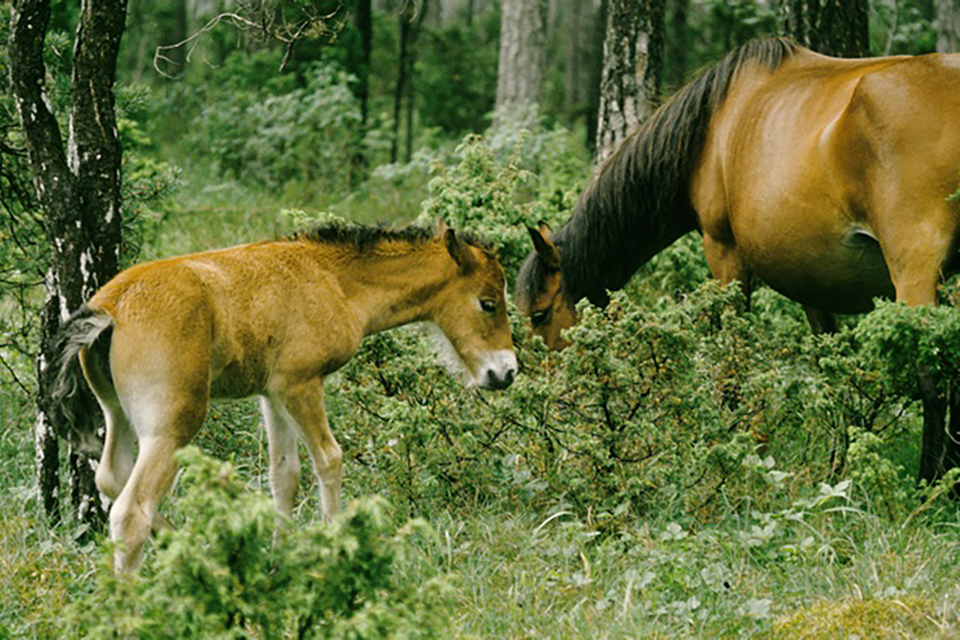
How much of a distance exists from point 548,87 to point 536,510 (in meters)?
23.5

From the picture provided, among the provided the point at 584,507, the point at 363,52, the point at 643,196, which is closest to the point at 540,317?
the point at 643,196

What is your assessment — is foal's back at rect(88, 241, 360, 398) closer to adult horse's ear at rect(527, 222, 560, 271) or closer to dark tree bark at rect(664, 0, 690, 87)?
adult horse's ear at rect(527, 222, 560, 271)

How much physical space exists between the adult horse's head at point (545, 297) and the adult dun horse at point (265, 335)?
144 centimetres

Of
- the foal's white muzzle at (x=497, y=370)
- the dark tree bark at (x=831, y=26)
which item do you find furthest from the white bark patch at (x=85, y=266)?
the dark tree bark at (x=831, y=26)

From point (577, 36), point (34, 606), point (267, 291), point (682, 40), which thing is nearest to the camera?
point (34, 606)

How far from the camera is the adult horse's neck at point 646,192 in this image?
692 cm

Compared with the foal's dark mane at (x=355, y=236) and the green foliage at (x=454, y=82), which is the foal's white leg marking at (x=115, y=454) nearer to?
the foal's dark mane at (x=355, y=236)

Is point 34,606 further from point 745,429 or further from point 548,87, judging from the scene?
point 548,87

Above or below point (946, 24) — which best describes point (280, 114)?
below

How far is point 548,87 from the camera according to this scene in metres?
28.2

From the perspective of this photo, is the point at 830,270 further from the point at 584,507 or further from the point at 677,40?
the point at 677,40

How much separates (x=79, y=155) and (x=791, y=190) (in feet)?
11.7

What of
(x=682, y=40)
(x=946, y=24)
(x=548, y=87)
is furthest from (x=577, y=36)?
(x=946, y=24)

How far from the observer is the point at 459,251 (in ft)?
18.6
